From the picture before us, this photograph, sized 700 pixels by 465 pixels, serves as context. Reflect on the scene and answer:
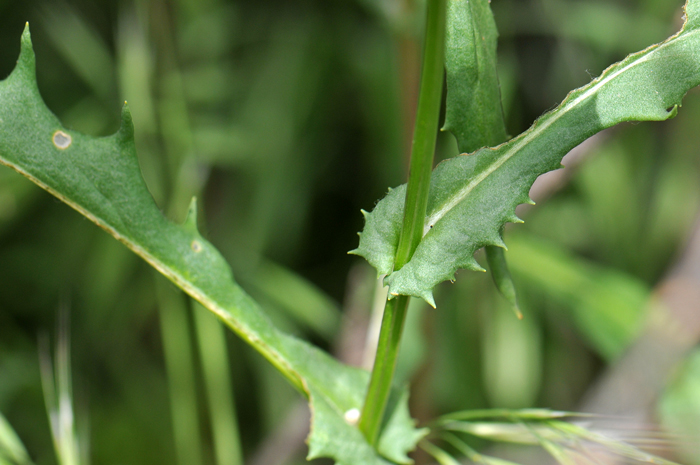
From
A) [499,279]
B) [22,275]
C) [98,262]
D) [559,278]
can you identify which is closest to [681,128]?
[559,278]

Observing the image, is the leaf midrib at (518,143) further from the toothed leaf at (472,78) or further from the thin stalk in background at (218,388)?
the thin stalk in background at (218,388)

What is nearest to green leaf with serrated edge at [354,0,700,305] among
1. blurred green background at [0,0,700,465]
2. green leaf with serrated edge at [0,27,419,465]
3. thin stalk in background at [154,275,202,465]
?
green leaf with serrated edge at [0,27,419,465]

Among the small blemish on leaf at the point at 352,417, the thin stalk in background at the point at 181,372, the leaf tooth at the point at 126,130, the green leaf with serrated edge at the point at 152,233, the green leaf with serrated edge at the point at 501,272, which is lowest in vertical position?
the thin stalk in background at the point at 181,372

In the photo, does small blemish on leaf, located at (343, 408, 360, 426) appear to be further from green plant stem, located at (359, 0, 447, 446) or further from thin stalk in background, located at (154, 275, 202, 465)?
thin stalk in background, located at (154, 275, 202, 465)

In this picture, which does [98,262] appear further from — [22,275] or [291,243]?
[291,243]

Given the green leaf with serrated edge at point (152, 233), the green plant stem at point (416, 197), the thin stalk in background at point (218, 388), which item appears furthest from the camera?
the thin stalk in background at point (218, 388)

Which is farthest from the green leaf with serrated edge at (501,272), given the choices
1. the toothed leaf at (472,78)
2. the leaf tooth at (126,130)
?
the leaf tooth at (126,130)

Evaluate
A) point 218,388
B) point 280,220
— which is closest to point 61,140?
point 218,388
